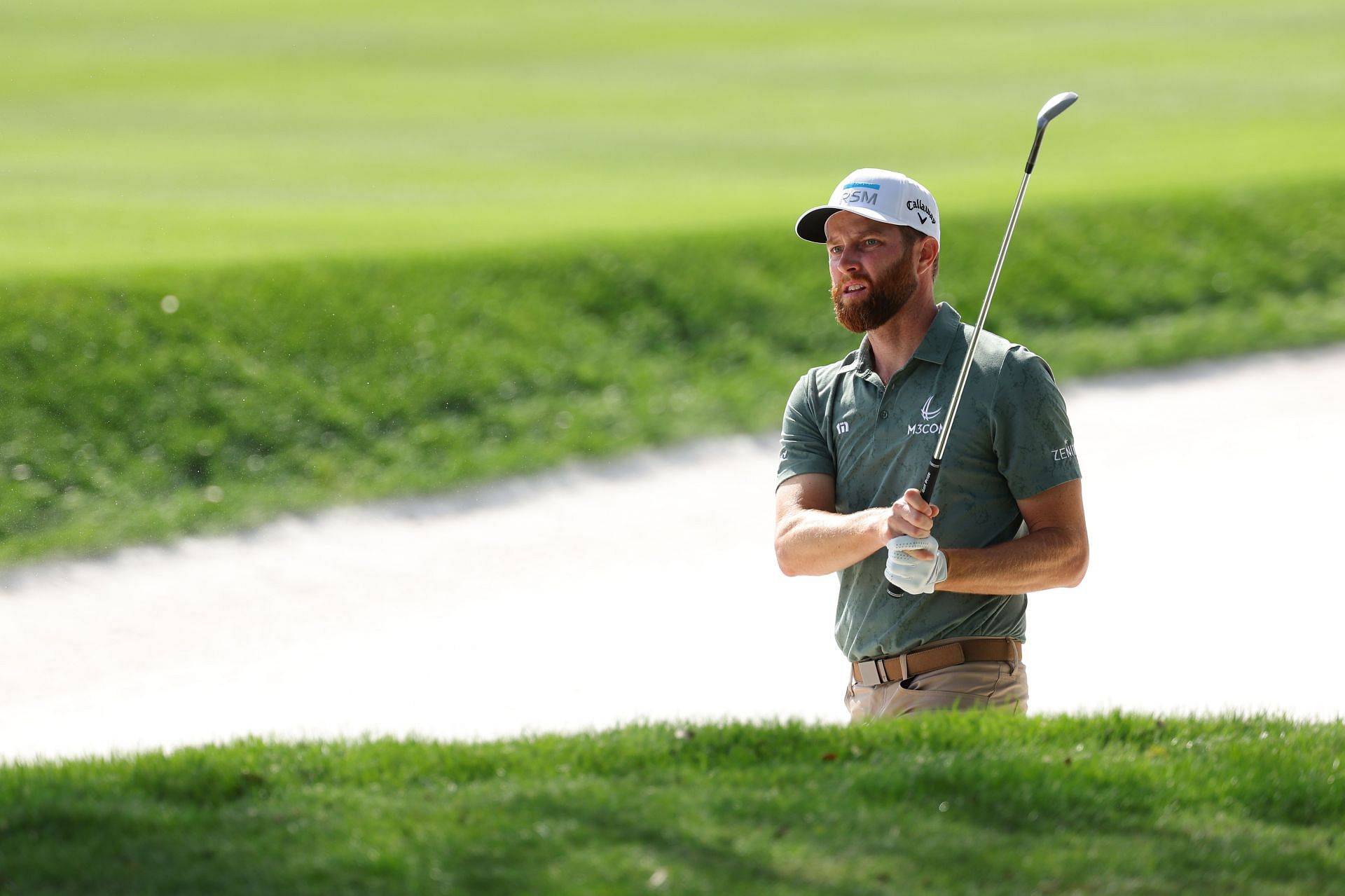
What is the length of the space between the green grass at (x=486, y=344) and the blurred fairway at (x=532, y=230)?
0.08 ft

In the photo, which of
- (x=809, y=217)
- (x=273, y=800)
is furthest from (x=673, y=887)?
(x=809, y=217)

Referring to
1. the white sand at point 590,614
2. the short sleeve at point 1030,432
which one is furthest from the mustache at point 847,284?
the white sand at point 590,614

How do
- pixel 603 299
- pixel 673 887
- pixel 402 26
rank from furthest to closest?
pixel 402 26 < pixel 603 299 < pixel 673 887

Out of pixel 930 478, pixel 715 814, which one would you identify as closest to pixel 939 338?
pixel 930 478

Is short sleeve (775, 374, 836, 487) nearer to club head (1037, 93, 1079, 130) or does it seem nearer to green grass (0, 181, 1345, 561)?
club head (1037, 93, 1079, 130)

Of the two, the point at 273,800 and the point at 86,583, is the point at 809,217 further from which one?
the point at 86,583

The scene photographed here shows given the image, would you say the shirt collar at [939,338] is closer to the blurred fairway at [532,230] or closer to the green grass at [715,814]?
the green grass at [715,814]

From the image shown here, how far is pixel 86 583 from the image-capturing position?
328 inches

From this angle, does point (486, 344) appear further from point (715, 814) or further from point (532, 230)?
point (715, 814)

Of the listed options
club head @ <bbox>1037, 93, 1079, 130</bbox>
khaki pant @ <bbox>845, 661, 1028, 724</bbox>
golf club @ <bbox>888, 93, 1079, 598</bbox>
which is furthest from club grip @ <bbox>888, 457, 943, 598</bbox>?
club head @ <bbox>1037, 93, 1079, 130</bbox>

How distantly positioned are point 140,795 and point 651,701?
4.12 m

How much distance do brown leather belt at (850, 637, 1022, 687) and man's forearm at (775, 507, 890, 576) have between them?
0.29 metres

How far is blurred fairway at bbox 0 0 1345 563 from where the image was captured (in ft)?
31.7

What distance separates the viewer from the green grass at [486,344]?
9.27 m
